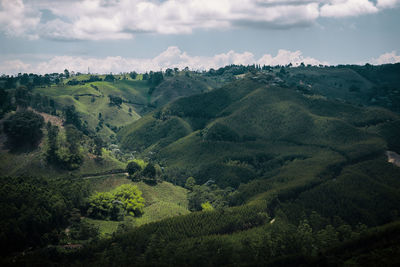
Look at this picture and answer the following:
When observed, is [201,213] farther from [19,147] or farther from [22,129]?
[22,129]

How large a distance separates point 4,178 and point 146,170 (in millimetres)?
67343

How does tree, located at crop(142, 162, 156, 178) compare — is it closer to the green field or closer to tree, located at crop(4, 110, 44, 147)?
the green field

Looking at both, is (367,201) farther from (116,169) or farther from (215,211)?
(116,169)

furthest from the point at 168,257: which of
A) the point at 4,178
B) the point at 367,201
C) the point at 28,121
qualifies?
the point at 28,121

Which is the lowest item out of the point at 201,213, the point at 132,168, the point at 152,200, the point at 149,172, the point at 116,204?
the point at 152,200

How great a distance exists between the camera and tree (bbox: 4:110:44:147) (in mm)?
179375

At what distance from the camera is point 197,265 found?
108062 mm

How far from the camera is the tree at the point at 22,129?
589ft

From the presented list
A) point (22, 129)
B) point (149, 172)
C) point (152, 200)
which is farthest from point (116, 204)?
point (22, 129)

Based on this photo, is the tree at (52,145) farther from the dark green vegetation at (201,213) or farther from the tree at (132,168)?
the tree at (132,168)

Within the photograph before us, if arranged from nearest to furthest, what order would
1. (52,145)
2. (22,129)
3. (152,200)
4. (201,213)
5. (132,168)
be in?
(201,213)
(152,200)
(52,145)
(22,129)
(132,168)

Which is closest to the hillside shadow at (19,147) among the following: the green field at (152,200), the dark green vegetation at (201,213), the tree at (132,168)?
the dark green vegetation at (201,213)

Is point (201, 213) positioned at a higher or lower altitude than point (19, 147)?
lower

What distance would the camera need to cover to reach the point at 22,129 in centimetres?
17900
